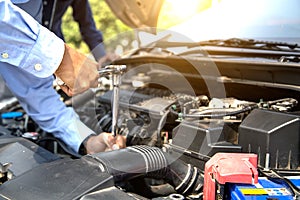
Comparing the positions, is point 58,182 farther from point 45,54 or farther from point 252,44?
point 252,44

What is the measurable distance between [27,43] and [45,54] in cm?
6

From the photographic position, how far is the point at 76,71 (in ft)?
4.31

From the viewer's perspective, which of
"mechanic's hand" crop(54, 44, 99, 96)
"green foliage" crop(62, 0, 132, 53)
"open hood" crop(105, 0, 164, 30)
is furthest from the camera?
"green foliage" crop(62, 0, 132, 53)

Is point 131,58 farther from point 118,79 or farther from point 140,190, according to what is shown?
point 140,190

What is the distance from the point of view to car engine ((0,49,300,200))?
1.09m

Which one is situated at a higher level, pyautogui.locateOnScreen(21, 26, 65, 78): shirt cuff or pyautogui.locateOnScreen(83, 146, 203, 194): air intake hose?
pyautogui.locateOnScreen(21, 26, 65, 78): shirt cuff

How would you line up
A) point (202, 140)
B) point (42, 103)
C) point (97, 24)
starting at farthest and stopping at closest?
point (97, 24), point (42, 103), point (202, 140)

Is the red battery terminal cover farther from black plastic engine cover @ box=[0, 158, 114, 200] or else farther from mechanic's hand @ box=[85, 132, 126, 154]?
mechanic's hand @ box=[85, 132, 126, 154]

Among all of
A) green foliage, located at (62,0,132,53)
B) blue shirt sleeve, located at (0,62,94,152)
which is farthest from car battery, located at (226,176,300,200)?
green foliage, located at (62,0,132,53)

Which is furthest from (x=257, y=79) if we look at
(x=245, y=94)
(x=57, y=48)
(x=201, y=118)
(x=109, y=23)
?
(x=109, y=23)

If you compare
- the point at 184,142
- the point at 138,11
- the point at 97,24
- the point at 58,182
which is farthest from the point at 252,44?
the point at 97,24

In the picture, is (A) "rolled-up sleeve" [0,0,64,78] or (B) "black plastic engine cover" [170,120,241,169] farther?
(B) "black plastic engine cover" [170,120,241,169]

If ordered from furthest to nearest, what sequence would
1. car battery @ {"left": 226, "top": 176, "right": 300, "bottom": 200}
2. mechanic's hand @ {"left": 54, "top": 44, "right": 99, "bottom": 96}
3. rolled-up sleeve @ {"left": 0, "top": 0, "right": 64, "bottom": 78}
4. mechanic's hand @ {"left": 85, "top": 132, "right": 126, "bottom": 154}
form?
mechanic's hand @ {"left": 85, "top": 132, "right": 126, "bottom": 154}, mechanic's hand @ {"left": 54, "top": 44, "right": 99, "bottom": 96}, rolled-up sleeve @ {"left": 0, "top": 0, "right": 64, "bottom": 78}, car battery @ {"left": 226, "top": 176, "right": 300, "bottom": 200}

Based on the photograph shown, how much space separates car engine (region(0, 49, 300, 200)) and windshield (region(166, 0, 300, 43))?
9.6 inches
